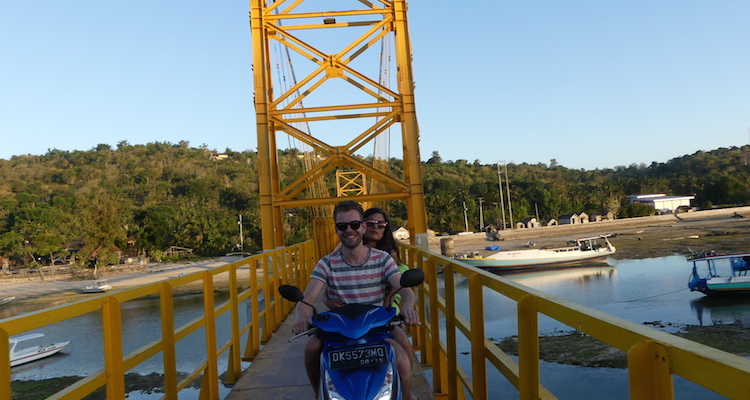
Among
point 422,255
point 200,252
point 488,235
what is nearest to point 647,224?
point 488,235

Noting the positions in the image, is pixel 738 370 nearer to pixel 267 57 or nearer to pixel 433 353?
pixel 433 353

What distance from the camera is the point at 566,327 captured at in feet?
68.2

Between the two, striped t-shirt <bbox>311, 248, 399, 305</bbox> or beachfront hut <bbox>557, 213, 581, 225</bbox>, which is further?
beachfront hut <bbox>557, 213, 581, 225</bbox>

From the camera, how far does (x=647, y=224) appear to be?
64000 millimetres

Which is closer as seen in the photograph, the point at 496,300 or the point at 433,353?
the point at 433,353

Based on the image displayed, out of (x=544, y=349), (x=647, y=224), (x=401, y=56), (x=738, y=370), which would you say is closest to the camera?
(x=738, y=370)

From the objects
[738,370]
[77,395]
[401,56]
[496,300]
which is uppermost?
[401,56]

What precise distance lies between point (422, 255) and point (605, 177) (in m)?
124

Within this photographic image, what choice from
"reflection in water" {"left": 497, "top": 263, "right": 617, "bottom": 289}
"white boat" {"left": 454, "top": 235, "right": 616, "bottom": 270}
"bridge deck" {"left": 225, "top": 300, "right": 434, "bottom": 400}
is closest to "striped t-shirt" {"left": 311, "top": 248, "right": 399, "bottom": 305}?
"bridge deck" {"left": 225, "top": 300, "right": 434, "bottom": 400}

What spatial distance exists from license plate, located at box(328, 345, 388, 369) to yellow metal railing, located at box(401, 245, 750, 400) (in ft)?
1.73

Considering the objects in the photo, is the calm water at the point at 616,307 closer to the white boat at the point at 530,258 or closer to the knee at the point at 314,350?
the white boat at the point at 530,258

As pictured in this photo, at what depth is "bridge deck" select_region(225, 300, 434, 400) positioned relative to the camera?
13.7 feet

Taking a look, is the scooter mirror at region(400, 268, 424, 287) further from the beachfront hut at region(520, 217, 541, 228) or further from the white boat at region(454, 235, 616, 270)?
→ the beachfront hut at region(520, 217, 541, 228)

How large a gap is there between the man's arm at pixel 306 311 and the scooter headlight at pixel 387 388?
20.8 inches
